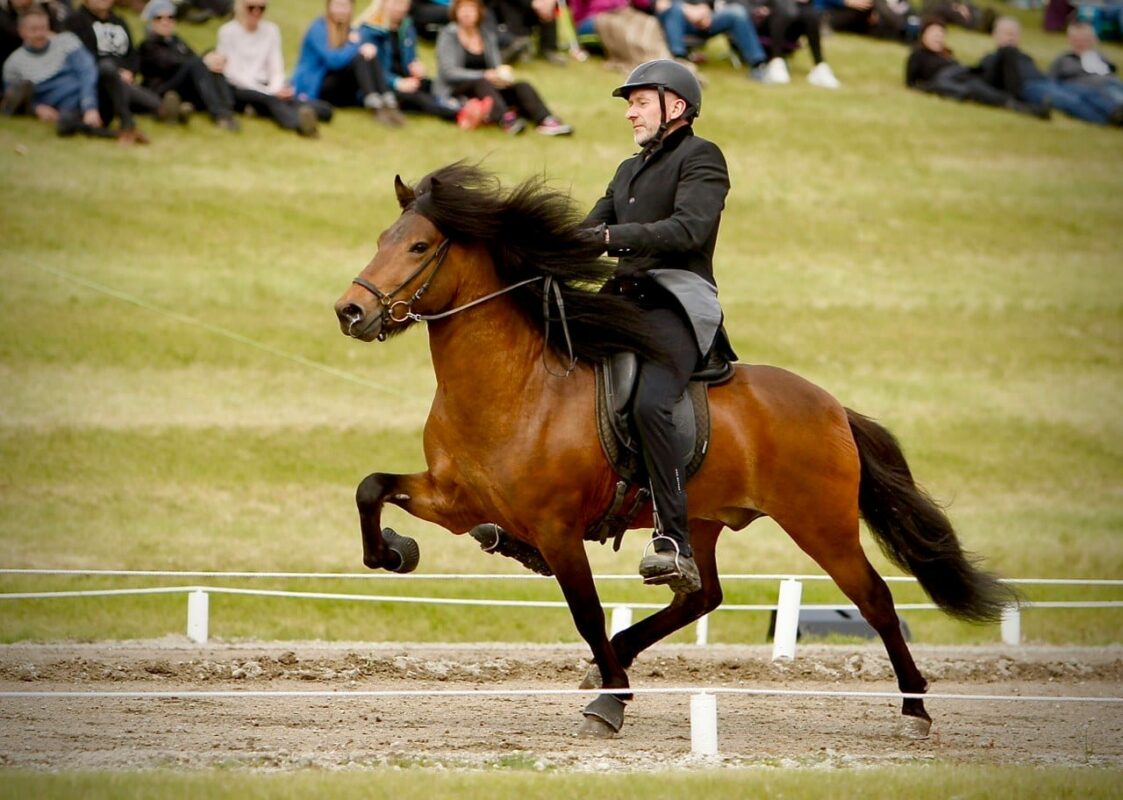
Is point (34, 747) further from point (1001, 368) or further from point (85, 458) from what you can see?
point (1001, 368)

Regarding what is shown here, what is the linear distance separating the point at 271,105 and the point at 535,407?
1265 centimetres

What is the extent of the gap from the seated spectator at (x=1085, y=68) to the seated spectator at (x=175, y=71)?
547 inches

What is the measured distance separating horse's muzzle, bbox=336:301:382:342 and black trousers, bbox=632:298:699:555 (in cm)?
142

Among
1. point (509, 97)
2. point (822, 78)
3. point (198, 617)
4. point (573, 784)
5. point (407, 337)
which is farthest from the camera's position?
point (822, 78)

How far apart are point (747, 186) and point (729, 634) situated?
9130mm

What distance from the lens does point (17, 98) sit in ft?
58.3

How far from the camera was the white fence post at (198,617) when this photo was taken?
36.7 ft

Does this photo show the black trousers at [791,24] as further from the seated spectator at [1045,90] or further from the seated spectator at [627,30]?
the seated spectator at [1045,90]

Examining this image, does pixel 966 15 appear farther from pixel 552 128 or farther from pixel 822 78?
pixel 552 128

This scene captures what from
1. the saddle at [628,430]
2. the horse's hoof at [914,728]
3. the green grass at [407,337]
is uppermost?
the saddle at [628,430]

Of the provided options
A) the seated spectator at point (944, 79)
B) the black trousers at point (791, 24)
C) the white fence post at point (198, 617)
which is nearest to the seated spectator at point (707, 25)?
the black trousers at point (791, 24)

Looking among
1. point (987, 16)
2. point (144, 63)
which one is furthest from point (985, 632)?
point (987, 16)

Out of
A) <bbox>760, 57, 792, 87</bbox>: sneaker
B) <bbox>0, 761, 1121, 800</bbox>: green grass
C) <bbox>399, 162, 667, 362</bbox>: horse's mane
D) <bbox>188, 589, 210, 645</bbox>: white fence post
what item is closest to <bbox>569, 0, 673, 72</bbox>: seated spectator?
<bbox>760, 57, 792, 87</bbox>: sneaker

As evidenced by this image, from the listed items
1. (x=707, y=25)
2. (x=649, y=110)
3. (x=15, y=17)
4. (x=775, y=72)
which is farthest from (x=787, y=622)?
(x=775, y=72)
